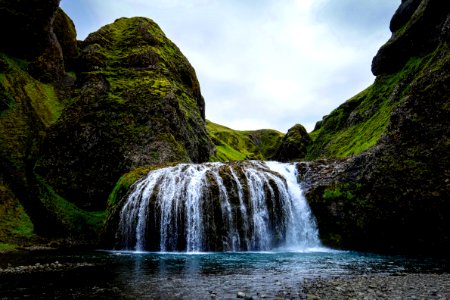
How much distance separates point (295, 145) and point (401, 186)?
7128cm

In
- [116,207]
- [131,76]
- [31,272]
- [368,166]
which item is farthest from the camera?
[131,76]

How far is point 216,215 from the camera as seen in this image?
28750 millimetres

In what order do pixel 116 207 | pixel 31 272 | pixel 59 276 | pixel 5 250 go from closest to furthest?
pixel 59 276
pixel 31 272
pixel 5 250
pixel 116 207

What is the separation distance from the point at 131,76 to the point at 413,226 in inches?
1909

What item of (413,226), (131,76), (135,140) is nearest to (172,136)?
(135,140)

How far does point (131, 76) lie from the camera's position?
58000 mm

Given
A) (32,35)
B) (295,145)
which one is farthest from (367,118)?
(32,35)

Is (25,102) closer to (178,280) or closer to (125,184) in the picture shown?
(125,184)

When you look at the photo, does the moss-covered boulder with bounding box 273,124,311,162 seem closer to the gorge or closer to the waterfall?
the gorge

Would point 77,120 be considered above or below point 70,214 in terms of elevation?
above

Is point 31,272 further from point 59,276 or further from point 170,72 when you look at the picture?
point 170,72

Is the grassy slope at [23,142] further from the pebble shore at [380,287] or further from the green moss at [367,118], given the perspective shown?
the green moss at [367,118]

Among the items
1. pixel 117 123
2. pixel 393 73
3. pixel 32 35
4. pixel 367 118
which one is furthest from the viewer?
pixel 393 73

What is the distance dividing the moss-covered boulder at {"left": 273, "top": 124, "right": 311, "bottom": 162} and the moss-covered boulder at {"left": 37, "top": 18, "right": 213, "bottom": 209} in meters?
37.3
